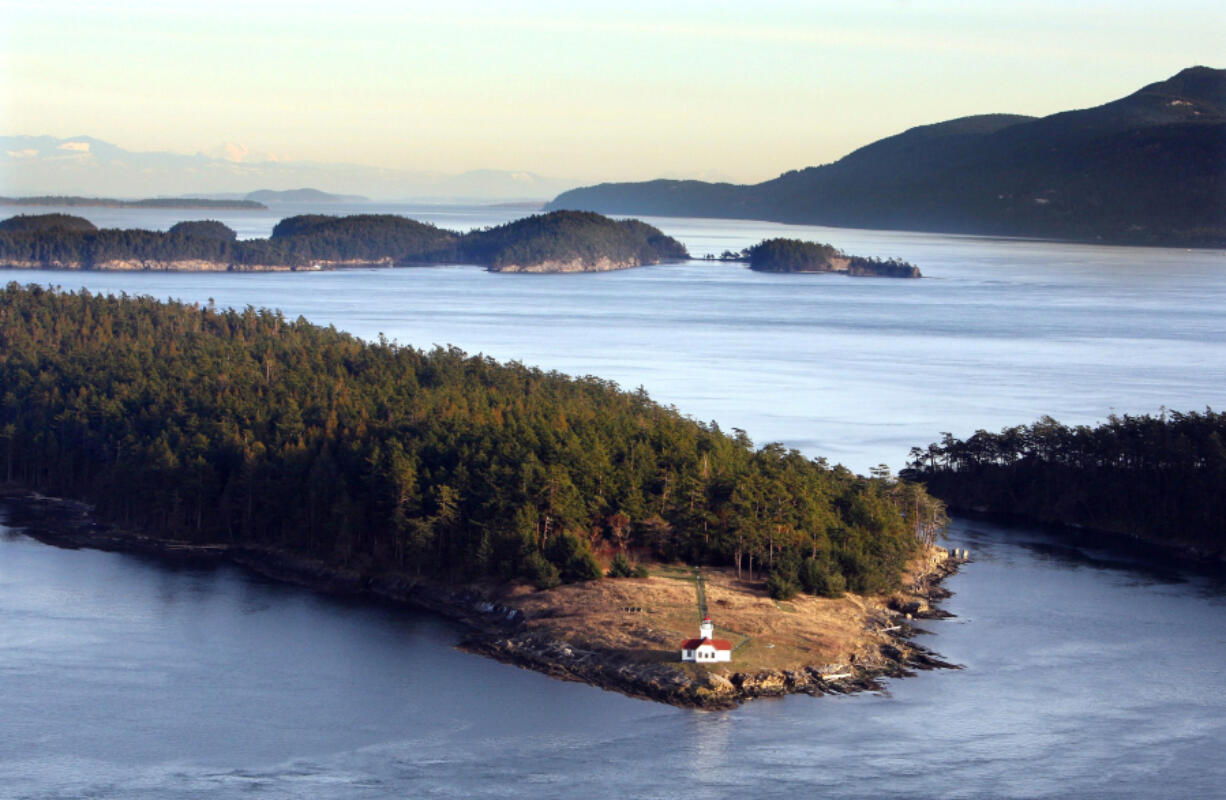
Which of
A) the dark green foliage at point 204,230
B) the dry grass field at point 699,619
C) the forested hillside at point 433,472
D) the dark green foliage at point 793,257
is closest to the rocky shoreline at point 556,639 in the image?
the dry grass field at point 699,619

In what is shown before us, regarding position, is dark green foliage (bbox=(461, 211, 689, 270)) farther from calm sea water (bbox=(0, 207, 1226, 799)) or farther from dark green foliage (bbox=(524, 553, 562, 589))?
dark green foliage (bbox=(524, 553, 562, 589))

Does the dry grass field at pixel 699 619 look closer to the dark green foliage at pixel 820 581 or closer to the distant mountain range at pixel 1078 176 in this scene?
the dark green foliage at pixel 820 581

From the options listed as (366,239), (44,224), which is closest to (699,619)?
(366,239)

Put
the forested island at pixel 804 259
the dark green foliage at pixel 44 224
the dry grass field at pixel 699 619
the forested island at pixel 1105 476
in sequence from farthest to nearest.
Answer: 1. the forested island at pixel 804 259
2. the dark green foliage at pixel 44 224
3. the forested island at pixel 1105 476
4. the dry grass field at pixel 699 619

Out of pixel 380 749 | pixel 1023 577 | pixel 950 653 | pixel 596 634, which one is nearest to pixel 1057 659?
pixel 950 653

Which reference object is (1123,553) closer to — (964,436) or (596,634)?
(964,436)

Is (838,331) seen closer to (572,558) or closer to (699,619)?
(572,558)
